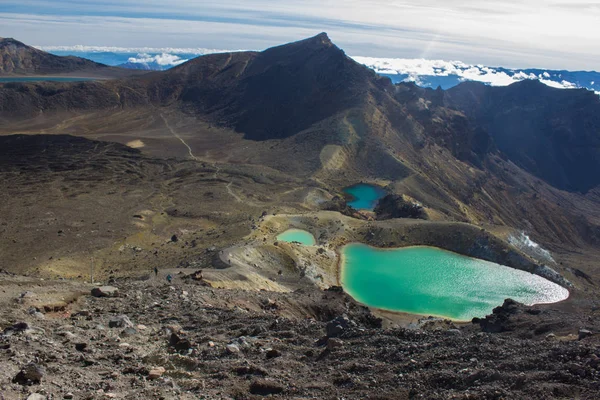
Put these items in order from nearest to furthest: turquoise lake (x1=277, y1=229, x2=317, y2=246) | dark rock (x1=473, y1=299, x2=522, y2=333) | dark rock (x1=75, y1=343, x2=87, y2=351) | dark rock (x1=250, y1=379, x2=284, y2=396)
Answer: dark rock (x1=250, y1=379, x2=284, y2=396) → dark rock (x1=75, y1=343, x2=87, y2=351) → dark rock (x1=473, y1=299, x2=522, y2=333) → turquoise lake (x1=277, y1=229, x2=317, y2=246)

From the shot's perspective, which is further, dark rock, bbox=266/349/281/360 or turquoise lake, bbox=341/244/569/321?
turquoise lake, bbox=341/244/569/321

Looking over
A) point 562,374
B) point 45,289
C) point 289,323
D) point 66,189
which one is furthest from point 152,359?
point 66,189

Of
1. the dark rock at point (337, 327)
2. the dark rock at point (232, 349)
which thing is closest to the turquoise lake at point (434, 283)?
the dark rock at point (337, 327)

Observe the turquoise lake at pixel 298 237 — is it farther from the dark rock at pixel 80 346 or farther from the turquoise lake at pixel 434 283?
the dark rock at pixel 80 346

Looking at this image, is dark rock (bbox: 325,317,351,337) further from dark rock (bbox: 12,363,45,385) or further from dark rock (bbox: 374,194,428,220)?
dark rock (bbox: 374,194,428,220)

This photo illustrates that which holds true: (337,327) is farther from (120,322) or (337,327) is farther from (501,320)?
(501,320)

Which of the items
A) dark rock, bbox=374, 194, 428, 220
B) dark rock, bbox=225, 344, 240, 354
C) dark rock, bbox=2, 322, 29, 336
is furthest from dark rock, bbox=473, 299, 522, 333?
dark rock, bbox=374, 194, 428, 220
